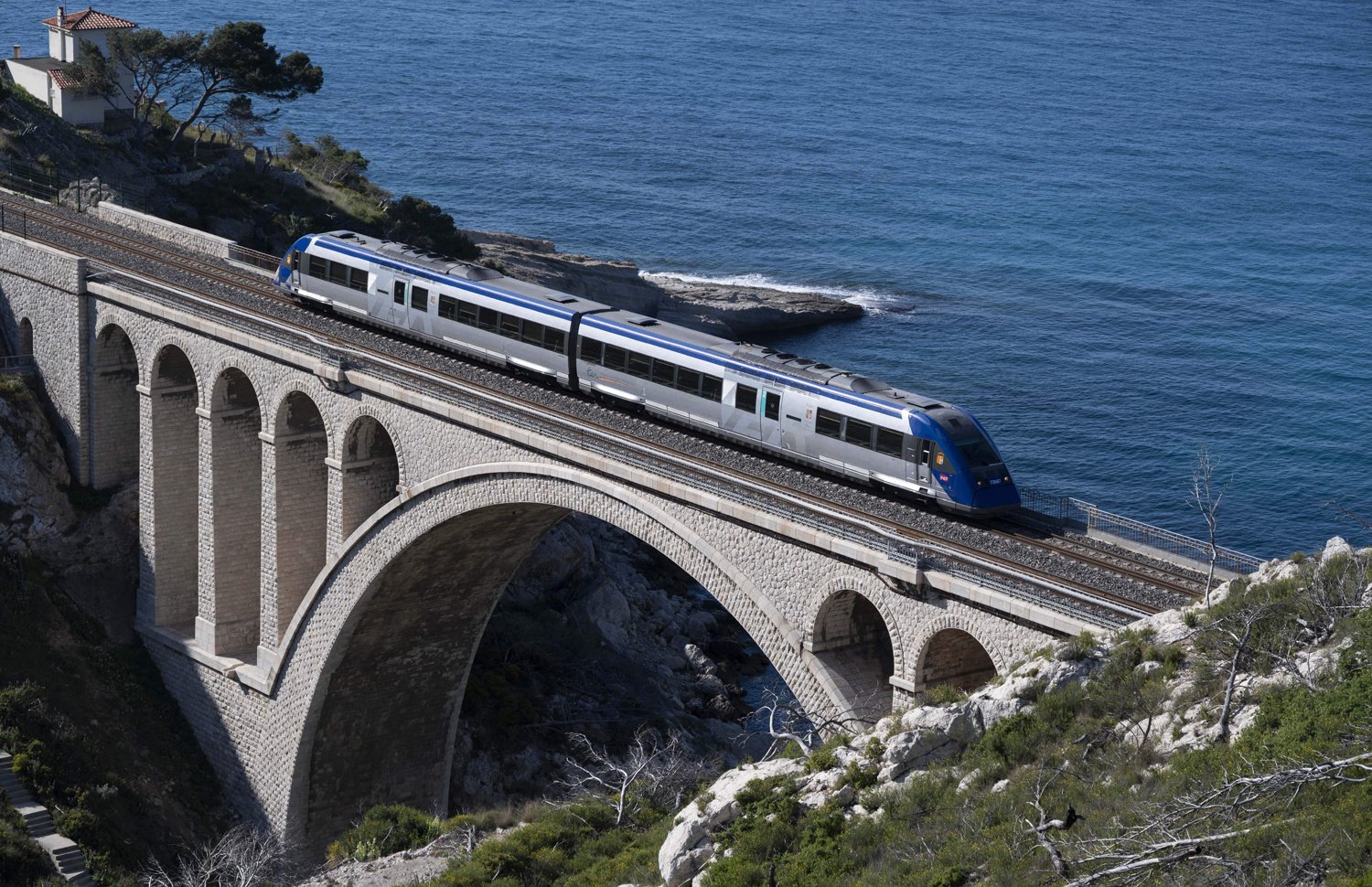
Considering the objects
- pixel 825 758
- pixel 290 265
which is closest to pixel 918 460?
pixel 825 758

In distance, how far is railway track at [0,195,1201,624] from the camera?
99.8 ft

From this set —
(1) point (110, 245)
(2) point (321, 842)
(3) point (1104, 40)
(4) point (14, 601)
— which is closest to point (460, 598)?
(2) point (321, 842)

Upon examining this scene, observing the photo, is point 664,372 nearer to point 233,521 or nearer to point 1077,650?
point 1077,650

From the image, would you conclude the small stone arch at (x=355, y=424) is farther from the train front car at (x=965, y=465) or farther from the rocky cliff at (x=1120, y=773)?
the rocky cliff at (x=1120, y=773)

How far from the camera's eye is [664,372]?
3969cm

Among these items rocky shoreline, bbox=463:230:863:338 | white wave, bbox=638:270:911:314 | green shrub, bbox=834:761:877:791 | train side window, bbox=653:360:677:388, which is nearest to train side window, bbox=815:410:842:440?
train side window, bbox=653:360:677:388

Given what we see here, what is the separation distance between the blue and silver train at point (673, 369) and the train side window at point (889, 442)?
3 cm

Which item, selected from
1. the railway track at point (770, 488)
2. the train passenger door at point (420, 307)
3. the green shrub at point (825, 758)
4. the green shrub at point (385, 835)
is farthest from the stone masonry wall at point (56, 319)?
the green shrub at point (825, 758)

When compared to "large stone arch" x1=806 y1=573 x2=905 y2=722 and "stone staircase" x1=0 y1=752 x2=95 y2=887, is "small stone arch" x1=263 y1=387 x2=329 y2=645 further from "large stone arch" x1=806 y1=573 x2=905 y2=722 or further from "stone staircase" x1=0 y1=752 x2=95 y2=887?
"large stone arch" x1=806 y1=573 x2=905 y2=722

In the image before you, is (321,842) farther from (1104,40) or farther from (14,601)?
(1104,40)

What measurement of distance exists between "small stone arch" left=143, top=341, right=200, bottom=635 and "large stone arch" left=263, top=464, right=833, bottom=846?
5950 millimetres

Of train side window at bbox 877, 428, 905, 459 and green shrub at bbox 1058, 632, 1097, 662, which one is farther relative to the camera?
train side window at bbox 877, 428, 905, 459

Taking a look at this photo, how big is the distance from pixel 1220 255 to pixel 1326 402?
2474cm

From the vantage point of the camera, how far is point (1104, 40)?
161 metres
